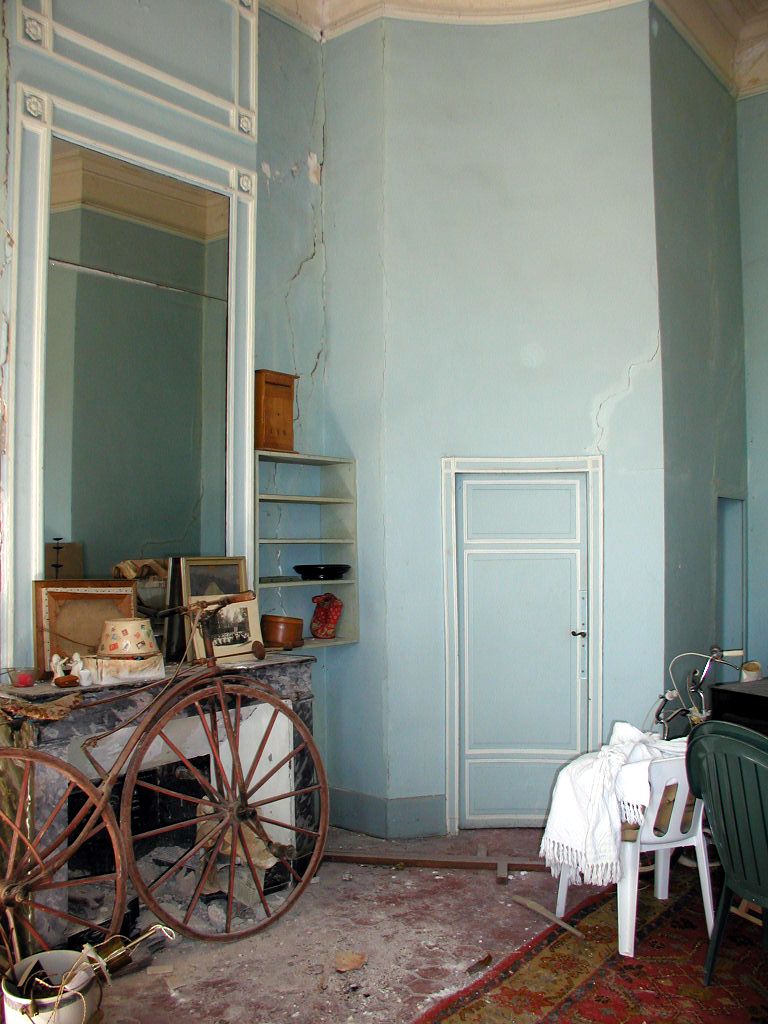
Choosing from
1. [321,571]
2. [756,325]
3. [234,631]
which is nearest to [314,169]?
[321,571]

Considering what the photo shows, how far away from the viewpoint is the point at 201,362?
4348 millimetres

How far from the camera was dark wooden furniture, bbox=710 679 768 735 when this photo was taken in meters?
3.80

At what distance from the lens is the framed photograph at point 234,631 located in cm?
402

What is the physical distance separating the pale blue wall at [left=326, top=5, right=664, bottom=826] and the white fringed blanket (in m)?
1.51

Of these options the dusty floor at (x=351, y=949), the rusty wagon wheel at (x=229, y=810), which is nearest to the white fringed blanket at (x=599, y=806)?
the dusty floor at (x=351, y=949)

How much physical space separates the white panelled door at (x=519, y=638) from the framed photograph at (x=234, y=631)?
151 cm

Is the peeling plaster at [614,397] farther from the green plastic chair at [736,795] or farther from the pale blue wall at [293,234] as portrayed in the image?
the green plastic chair at [736,795]

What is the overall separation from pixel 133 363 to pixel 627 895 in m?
3.11

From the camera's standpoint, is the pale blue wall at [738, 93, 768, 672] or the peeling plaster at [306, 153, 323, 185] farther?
the pale blue wall at [738, 93, 768, 672]

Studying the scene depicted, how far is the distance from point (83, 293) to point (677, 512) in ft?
11.6

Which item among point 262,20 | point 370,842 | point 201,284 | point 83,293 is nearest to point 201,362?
point 201,284

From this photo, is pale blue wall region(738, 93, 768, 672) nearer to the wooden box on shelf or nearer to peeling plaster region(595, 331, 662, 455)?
peeling plaster region(595, 331, 662, 455)

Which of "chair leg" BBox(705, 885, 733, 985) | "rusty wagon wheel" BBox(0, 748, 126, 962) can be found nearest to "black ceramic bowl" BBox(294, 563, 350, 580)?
"rusty wagon wheel" BBox(0, 748, 126, 962)

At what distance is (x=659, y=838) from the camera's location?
11.6 ft
